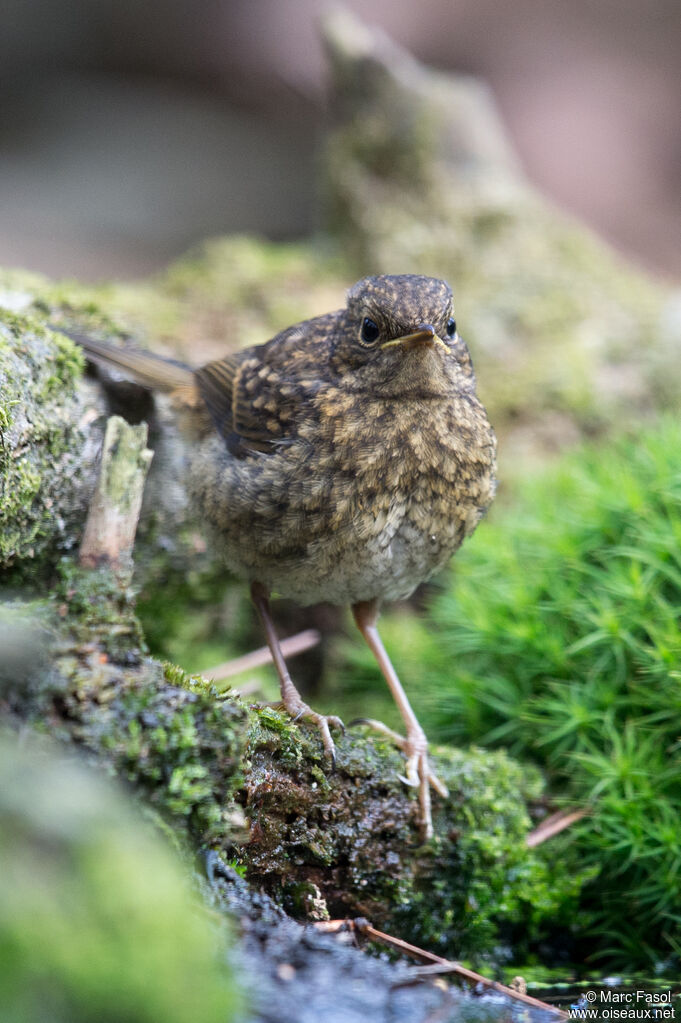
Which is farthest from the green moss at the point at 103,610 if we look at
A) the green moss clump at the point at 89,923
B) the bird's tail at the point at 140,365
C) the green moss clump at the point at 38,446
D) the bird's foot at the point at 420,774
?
the bird's tail at the point at 140,365

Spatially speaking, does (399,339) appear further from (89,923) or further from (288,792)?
(89,923)

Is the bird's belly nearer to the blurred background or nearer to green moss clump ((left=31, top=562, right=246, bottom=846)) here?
green moss clump ((left=31, top=562, right=246, bottom=846))

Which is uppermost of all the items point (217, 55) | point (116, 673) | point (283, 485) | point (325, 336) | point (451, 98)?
point (217, 55)

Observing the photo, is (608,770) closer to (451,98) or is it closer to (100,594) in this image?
(100,594)

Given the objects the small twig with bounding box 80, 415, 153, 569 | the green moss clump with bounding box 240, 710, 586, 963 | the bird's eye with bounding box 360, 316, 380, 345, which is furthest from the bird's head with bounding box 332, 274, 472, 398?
the green moss clump with bounding box 240, 710, 586, 963

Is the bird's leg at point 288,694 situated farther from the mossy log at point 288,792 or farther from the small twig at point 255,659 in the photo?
the small twig at point 255,659

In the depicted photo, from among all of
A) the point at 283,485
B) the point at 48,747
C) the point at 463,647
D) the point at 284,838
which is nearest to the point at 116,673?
the point at 48,747
